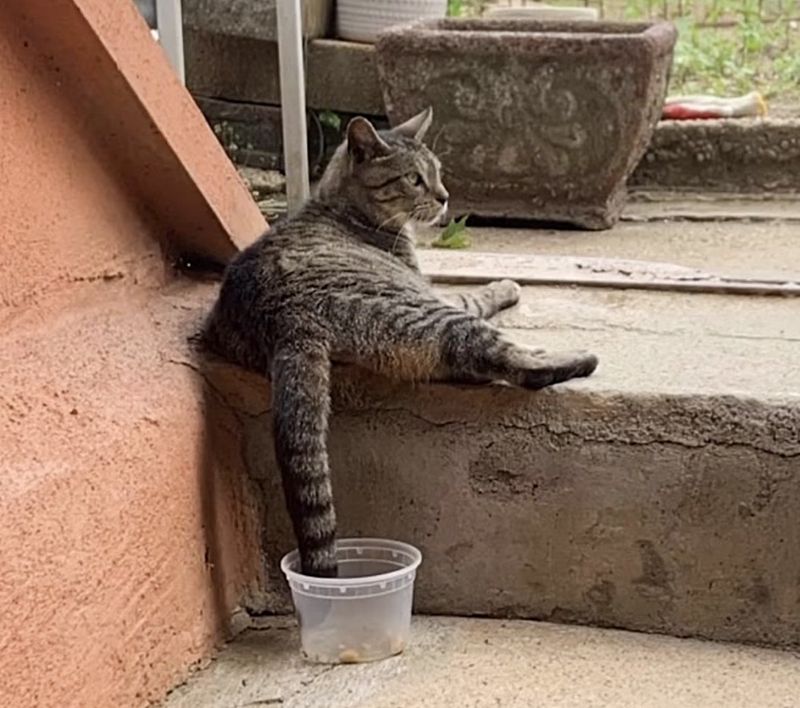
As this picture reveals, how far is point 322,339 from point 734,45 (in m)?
2.93

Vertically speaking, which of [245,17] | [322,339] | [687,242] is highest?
[245,17]

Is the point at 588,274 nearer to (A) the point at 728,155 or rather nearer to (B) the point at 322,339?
(B) the point at 322,339

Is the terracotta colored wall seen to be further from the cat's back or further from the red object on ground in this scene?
the red object on ground

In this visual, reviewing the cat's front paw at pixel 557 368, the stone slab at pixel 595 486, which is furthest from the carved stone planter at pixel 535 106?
the cat's front paw at pixel 557 368

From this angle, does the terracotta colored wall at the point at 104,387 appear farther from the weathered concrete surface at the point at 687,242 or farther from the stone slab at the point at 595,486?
the weathered concrete surface at the point at 687,242

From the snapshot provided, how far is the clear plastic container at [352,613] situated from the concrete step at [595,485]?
0.45 feet

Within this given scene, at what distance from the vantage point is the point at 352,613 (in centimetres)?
189

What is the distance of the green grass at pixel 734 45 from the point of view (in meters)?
4.40

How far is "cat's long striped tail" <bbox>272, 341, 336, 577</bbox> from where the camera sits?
6.13ft

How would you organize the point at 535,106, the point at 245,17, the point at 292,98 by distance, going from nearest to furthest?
the point at 292,98 < the point at 535,106 < the point at 245,17

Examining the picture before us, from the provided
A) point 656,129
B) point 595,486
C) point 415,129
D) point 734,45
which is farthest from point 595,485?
point 734,45

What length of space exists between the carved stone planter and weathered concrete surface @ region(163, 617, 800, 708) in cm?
172

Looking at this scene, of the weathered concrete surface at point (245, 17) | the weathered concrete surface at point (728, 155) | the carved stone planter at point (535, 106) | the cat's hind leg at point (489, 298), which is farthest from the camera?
the weathered concrete surface at point (245, 17)

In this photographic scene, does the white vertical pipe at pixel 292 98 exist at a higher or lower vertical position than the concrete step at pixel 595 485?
higher
